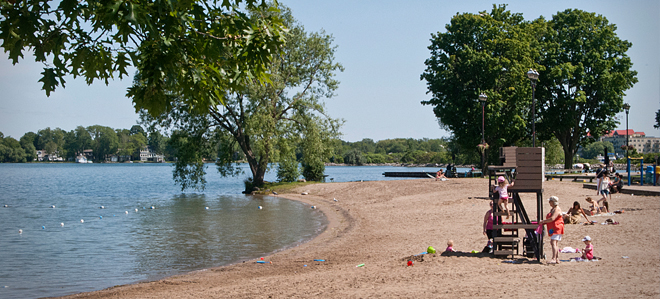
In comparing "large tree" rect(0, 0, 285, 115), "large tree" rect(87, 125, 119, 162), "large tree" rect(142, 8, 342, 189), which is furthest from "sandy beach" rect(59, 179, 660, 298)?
"large tree" rect(87, 125, 119, 162)

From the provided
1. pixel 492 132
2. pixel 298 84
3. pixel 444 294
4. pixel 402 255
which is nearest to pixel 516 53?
pixel 492 132

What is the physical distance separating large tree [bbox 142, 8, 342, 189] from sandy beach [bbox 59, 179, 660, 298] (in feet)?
63.9

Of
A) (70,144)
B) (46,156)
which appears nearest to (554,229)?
(70,144)

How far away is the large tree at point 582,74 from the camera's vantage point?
44406 mm

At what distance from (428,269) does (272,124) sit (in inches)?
1144

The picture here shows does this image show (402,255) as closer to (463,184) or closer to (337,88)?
(463,184)

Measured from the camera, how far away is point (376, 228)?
18453 mm

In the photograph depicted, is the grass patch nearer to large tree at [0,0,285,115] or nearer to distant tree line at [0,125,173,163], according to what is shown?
large tree at [0,0,285,115]

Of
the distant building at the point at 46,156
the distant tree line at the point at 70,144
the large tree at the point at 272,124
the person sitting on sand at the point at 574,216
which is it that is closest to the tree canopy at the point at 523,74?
the large tree at the point at 272,124

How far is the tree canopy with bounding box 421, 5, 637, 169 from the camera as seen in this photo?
42.0m

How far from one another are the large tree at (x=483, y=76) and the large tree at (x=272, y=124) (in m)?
10.6

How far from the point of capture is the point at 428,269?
9.55 m

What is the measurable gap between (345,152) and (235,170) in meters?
111

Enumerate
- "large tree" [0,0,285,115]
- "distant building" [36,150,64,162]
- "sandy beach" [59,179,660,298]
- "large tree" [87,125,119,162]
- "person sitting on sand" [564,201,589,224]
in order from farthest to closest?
1. "distant building" [36,150,64,162]
2. "large tree" [87,125,119,162]
3. "person sitting on sand" [564,201,589,224]
4. "sandy beach" [59,179,660,298]
5. "large tree" [0,0,285,115]
